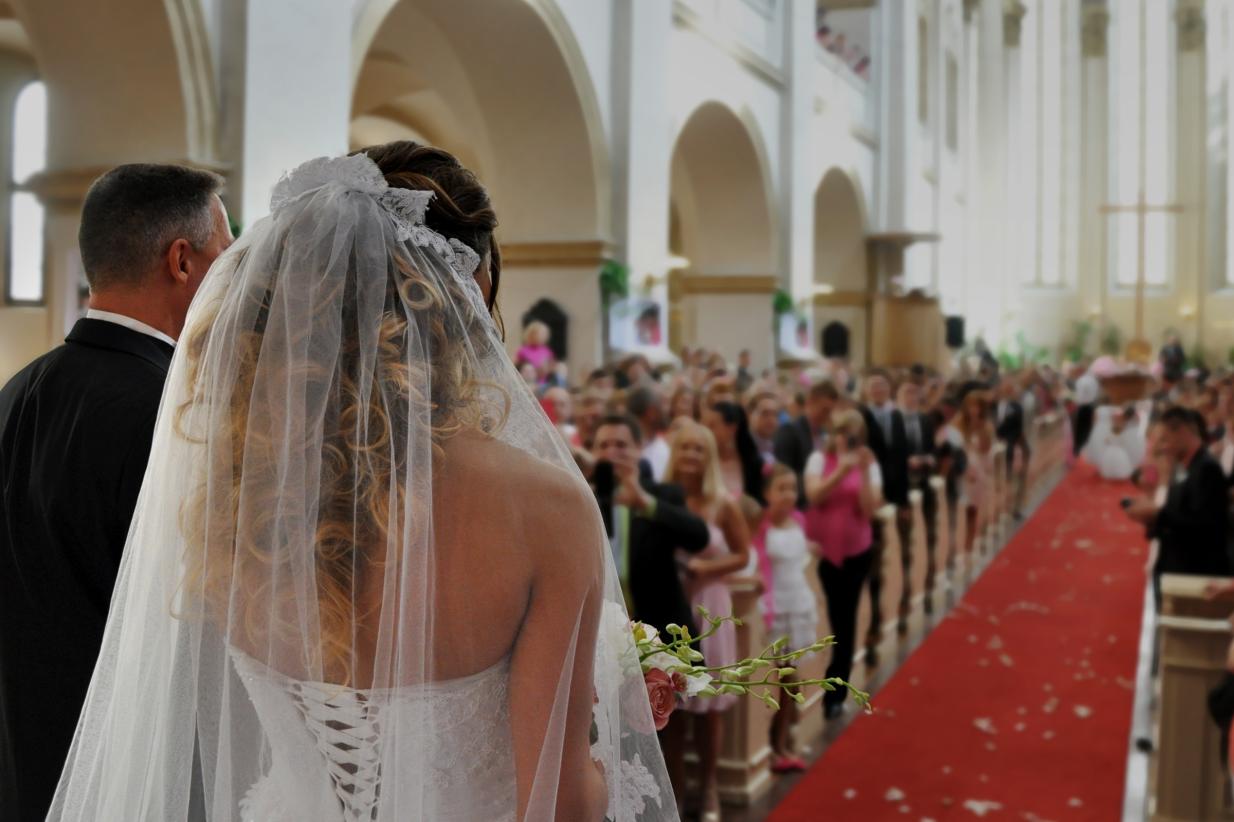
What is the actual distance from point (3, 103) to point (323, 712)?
15.0 m

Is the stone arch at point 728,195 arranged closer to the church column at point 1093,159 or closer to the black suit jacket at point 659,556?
the black suit jacket at point 659,556

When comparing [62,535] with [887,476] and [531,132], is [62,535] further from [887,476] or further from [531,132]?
[531,132]

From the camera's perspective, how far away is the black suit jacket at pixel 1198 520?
734 cm

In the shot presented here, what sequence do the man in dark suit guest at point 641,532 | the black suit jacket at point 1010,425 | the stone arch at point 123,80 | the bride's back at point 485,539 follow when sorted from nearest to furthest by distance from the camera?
the bride's back at point 485,539, the man in dark suit guest at point 641,532, the stone arch at point 123,80, the black suit jacket at point 1010,425

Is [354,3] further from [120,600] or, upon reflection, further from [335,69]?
[120,600]

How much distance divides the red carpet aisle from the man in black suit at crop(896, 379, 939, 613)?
41 centimetres

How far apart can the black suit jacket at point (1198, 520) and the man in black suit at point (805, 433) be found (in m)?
2.06

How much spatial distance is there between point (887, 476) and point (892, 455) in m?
0.17

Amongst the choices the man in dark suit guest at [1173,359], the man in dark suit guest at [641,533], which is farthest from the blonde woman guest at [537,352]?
the man in dark suit guest at [1173,359]

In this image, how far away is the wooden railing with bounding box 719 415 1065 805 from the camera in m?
6.15

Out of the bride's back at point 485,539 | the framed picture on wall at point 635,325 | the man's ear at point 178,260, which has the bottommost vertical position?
the bride's back at point 485,539

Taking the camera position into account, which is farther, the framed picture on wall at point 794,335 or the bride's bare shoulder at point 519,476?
the framed picture on wall at point 794,335

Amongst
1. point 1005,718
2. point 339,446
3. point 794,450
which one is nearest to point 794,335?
point 794,450

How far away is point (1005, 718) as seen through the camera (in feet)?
24.8
